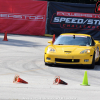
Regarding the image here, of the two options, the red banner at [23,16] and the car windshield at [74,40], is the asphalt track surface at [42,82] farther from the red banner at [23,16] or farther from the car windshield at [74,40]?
the red banner at [23,16]

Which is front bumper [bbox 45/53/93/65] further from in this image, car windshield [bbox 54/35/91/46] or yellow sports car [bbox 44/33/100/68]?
car windshield [bbox 54/35/91/46]

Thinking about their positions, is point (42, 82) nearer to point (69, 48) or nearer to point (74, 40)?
point (69, 48)

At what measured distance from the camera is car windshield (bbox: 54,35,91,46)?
39.6 feet

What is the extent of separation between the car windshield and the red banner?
13.1 metres

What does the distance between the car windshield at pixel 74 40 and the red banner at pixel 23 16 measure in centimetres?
1305

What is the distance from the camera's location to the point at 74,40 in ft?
40.1

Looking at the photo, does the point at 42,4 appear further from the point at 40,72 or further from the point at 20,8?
the point at 40,72

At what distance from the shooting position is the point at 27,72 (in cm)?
988

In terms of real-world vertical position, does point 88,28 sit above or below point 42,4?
below

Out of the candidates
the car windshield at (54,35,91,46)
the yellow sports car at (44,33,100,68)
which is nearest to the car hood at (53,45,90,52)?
the yellow sports car at (44,33,100,68)

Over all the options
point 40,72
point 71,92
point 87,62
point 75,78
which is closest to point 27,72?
point 40,72

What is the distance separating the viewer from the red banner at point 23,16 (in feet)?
83.4

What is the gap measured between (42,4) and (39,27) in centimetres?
188

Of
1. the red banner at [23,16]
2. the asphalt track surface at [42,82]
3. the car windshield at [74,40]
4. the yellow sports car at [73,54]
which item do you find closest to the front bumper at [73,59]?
the yellow sports car at [73,54]
